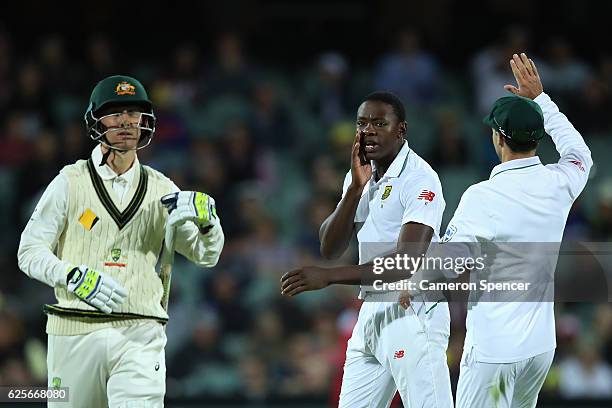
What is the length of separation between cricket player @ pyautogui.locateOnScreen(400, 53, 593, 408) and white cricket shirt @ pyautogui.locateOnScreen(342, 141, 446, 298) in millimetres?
238

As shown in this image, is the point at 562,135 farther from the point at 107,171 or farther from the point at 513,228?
the point at 107,171

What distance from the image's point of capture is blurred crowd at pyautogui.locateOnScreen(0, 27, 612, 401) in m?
9.31

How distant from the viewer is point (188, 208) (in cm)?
486

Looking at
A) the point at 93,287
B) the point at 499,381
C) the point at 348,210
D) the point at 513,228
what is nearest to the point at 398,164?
the point at 348,210

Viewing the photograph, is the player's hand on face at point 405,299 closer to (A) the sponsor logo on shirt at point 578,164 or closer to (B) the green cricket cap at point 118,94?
(A) the sponsor logo on shirt at point 578,164


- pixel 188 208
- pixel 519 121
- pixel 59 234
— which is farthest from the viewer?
pixel 59 234

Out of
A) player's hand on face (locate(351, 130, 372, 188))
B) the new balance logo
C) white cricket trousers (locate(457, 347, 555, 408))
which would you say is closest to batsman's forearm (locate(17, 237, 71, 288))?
player's hand on face (locate(351, 130, 372, 188))

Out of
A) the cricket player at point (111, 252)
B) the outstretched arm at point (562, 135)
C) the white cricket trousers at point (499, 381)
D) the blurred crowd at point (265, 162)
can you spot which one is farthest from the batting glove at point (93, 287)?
the blurred crowd at point (265, 162)

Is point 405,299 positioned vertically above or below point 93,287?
below

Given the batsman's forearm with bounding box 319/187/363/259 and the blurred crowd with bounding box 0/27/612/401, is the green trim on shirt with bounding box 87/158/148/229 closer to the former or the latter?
the batsman's forearm with bounding box 319/187/363/259

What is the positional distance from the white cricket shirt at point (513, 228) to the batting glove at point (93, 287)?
153cm

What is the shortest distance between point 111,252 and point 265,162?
19.2 ft

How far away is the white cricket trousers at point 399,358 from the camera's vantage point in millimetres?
4895

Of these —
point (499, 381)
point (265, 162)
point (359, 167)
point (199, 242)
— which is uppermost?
point (265, 162)
